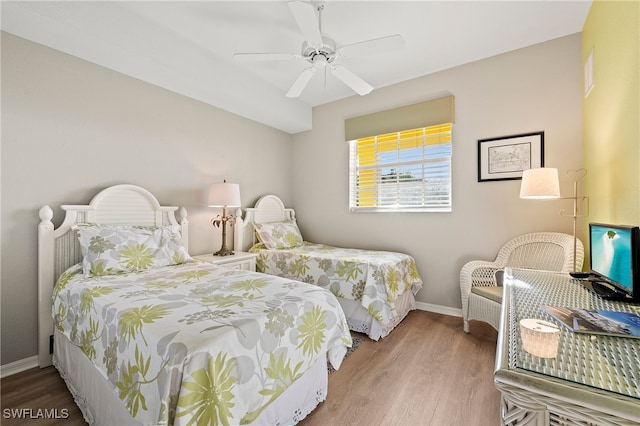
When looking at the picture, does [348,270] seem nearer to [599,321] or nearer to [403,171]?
[403,171]

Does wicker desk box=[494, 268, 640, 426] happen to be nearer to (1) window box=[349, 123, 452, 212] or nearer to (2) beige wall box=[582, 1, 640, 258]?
(2) beige wall box=[582, 1, 640, 258]

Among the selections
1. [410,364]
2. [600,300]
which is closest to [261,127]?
[410,364]

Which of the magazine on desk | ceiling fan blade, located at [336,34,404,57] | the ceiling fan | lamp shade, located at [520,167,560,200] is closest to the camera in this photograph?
the magazine on desk

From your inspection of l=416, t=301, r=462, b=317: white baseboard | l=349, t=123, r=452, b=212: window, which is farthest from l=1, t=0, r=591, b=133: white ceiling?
l=416, t=301, r=462, b=317: white baseboard

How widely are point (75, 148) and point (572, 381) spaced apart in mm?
3134

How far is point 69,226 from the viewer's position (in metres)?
2.10

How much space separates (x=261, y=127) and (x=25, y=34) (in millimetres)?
2329

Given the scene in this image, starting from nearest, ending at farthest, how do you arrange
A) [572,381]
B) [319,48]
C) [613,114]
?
[572,381]
[613,114]
[319,48]

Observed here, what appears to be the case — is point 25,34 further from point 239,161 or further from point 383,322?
point 383,322

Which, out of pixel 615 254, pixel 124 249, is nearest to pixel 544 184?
pixel 615 254

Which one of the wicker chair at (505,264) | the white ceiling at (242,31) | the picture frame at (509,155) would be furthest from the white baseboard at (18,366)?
the picture frame at (509,155)

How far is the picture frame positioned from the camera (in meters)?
2.62

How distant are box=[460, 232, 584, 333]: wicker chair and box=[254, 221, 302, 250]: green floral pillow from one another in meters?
2.04

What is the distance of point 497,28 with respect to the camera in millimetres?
2404
